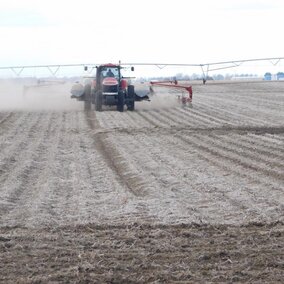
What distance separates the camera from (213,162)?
1464 centimetres

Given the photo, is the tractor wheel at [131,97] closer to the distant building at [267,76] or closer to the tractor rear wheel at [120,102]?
the tractor rear wheel at [120,102]

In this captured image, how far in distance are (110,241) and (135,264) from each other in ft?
3.27

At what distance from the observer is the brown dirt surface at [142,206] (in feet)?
22.0

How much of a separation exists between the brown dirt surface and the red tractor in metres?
9.38

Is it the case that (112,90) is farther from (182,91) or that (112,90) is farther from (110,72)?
(182,91)

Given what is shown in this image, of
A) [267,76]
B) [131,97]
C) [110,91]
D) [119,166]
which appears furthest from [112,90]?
[267,76]

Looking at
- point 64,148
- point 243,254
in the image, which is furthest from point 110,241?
point 64,148

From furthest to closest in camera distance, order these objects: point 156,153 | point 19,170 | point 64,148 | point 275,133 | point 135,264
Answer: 1. point 275,133
2. point 64,148
3. point 156,153
4. point 19,170
5. point 135,264

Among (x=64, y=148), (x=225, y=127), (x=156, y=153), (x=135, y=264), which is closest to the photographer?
(x=135, y=264)

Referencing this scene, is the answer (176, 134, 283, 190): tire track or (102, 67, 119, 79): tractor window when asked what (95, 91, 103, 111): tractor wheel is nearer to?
(102, 67, 119, 79): tractor window

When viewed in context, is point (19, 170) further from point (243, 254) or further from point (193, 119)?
point (193, 119)

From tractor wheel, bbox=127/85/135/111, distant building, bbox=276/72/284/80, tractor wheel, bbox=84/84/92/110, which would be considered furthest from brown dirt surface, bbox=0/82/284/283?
distant building, bbox=276/72/284/80

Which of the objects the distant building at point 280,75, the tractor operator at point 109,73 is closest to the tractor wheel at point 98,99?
the tractor operator at point 109,73

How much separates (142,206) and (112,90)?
21.8 metres
